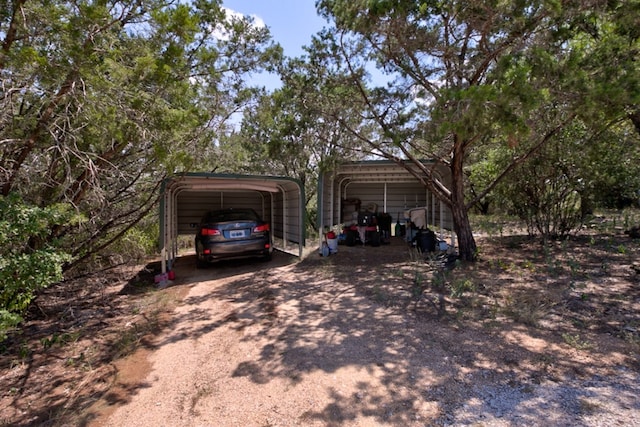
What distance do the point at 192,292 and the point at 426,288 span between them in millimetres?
4209

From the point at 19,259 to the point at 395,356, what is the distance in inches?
151

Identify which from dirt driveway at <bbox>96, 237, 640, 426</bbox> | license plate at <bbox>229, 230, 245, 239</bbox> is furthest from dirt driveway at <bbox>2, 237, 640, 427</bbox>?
license plate at <bbox>229, 230, 245, 239</bbox>

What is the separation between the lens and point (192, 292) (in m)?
6.47

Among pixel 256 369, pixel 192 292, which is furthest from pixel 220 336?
pixel 192 292

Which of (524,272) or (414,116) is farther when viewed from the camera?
(414,116)

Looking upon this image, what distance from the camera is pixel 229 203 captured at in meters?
12.1

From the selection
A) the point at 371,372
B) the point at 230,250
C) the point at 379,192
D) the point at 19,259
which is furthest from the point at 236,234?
the point at 379,192

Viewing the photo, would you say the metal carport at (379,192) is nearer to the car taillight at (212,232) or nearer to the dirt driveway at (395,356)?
the car taillight at (212,232)

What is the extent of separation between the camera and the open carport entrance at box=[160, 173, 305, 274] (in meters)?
7.52

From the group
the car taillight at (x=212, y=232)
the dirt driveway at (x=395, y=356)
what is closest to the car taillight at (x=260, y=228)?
the car taillight at (x=212, y=232)

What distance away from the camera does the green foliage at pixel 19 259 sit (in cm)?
323

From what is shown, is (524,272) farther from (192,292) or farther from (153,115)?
(153,115)

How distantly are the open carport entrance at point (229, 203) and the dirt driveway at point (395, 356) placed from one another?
2226mm

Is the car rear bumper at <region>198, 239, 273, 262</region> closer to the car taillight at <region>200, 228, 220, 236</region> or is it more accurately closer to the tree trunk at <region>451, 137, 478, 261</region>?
the car taillight at <region>200, 228, 220, 236</region>
